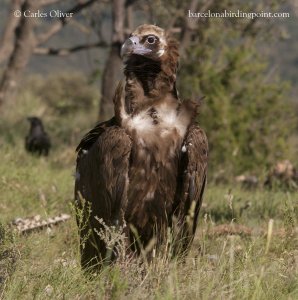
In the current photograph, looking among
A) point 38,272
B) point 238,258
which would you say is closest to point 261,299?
point 238,258

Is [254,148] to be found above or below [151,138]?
below

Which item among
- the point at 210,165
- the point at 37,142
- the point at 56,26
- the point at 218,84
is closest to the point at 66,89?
the point at 56,26

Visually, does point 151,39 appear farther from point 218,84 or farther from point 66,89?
point 66,89

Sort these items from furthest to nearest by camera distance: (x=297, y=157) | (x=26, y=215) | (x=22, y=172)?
(x=297, y=157) < (x=22, y=172) < (x=26, y=215)

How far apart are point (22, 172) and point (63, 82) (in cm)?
2674

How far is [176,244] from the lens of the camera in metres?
4.89

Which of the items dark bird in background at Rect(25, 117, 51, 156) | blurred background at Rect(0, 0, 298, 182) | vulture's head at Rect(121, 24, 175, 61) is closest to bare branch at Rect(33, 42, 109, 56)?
blurred background at Rect(0, 0, 298, 182)

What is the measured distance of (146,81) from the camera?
16.6ft

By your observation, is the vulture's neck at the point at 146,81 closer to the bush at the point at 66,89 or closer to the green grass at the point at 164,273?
the green grass at the point at 164,273

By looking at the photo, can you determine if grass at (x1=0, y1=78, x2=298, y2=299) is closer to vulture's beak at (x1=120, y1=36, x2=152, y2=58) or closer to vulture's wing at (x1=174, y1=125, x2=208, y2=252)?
vulture's wing at (x1=174, y1=125, x2=208, y2=252)

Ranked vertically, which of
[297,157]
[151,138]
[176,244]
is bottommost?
[297,157]

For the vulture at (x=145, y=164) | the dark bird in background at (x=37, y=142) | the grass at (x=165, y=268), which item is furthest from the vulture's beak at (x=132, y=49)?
the dark bird in background at (x=37, y=142)

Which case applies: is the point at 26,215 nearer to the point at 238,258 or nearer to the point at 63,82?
the point at 238,258

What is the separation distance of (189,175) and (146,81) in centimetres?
72
